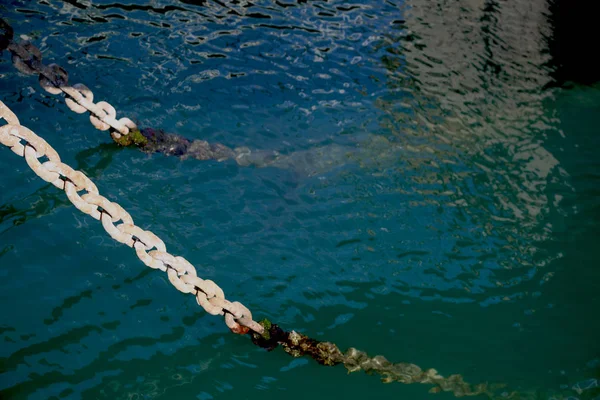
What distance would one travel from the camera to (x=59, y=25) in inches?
405

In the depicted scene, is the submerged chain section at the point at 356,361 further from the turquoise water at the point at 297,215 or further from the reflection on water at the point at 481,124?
the reflection on water at the point at 481,124

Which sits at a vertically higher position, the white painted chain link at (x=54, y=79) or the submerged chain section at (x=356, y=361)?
the white painted chain link at (x=54, y=79)

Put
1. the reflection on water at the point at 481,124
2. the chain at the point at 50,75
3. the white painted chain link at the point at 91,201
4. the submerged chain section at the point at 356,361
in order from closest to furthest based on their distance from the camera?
the white painted chain link at the point at 91,201 → the submerged chain section at the point at 356,361 → the chain at the point at 50,75 → the reflection on water at the point at 481,124

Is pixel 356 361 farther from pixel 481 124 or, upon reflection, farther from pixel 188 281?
pixel 481 124

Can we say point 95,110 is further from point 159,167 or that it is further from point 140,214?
point 140,214

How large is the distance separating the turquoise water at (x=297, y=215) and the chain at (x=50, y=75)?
2.49 feet

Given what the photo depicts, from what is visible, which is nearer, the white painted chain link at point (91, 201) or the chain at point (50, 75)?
the white painted chain link at point (91, 201)

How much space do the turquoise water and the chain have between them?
0.76 meters

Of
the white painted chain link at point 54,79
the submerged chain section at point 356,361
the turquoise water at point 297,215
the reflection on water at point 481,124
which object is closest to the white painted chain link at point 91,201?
the submerged chain section at point 356,361

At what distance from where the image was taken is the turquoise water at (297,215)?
17.9 feet

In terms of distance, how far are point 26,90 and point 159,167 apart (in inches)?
115

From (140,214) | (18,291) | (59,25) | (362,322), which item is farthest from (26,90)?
(362,322)

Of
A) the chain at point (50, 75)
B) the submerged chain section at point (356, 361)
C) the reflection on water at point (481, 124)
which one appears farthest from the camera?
the reflection on water at point (481, 124)

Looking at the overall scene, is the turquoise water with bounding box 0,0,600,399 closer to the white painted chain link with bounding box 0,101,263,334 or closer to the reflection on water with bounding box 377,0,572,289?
the reflection on water with bounding box 377,0,572,289
